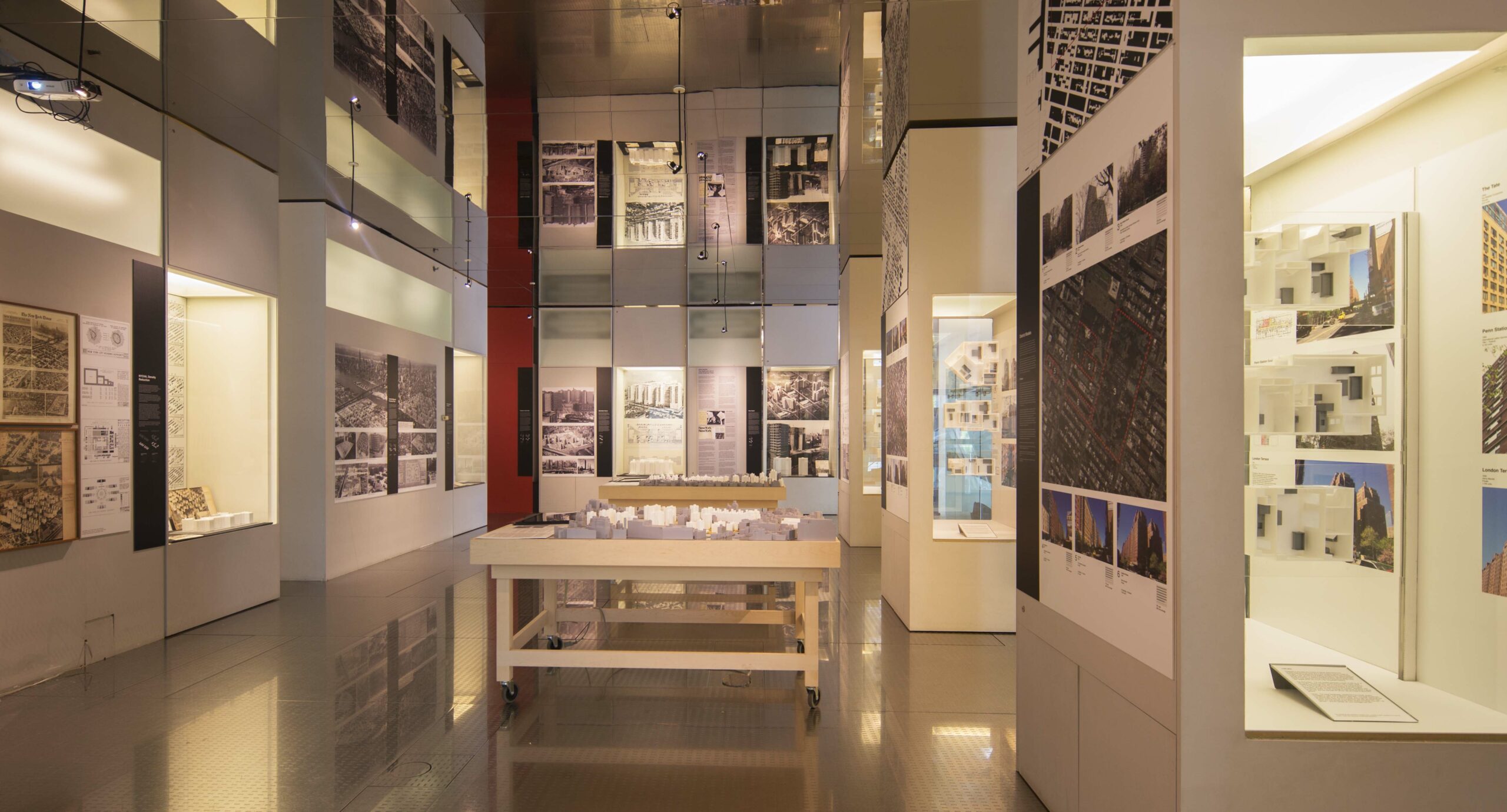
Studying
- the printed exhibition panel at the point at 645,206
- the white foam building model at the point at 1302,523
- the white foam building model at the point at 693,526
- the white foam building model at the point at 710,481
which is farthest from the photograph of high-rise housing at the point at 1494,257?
the printed exhibition panel at the point at 645,206

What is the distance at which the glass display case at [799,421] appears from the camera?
12.6m

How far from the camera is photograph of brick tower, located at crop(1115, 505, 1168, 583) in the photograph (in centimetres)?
206

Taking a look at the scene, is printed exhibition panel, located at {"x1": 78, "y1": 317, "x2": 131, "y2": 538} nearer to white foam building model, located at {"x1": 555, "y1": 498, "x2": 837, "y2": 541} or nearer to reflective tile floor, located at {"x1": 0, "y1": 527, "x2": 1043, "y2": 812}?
reflective tile floor, located at {"x1": 0, "y1": 527, "x2": 1043, "y2": 812}

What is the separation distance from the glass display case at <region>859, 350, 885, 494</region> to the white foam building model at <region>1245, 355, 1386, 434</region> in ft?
23.1

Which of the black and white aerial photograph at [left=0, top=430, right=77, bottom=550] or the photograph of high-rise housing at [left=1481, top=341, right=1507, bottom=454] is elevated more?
the photograph of high-rise housing at [left=1481, top=341, right=1507, bottom=454]

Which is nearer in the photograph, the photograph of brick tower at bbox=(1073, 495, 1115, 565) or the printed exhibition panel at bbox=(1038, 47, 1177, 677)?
the printed exhibition panel at bbox=(1038, 47, 1177, 677)

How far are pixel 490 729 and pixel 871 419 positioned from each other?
260 inches

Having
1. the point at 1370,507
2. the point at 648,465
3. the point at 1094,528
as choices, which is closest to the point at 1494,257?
the point at 1370,507

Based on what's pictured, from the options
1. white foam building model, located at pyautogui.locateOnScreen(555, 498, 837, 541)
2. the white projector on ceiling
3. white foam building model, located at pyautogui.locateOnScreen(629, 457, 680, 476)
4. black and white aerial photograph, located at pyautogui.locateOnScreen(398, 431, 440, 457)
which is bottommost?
white foam building model, located at pyautogui.locateOnScreen(629, 457, 680, 476)

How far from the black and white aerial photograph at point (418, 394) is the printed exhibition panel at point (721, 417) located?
4402mm

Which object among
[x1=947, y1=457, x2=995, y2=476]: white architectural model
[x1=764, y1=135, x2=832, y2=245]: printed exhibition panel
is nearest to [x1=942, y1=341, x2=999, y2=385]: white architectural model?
[x1=947, y1=457, x2=995, y2=476]: white architectural model

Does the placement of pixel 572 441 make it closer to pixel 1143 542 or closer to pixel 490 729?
pixel 490 729

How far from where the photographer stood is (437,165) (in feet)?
29.0

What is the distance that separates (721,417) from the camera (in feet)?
41.5
